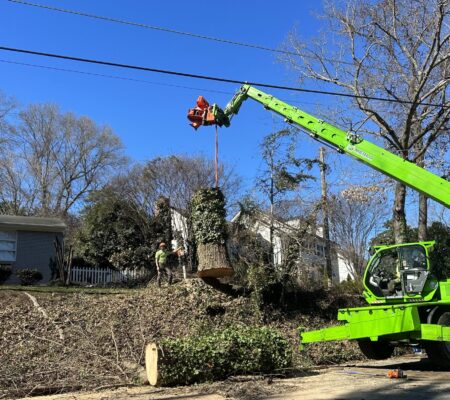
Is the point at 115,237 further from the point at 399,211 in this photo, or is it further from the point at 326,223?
the point at 399,211

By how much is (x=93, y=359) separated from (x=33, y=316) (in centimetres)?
263

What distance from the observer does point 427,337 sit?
32.6 feet

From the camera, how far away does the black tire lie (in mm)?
10297

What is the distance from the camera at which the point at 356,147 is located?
39.1 ft

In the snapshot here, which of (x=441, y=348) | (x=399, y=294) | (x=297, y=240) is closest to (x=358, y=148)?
(x=399, y=294)

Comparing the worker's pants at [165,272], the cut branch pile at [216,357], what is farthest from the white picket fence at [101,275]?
the cut branch pile at [216,357]

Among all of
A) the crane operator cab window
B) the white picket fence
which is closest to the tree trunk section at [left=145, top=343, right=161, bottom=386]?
the crane operator cab window

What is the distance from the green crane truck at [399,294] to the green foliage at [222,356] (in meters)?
1.41

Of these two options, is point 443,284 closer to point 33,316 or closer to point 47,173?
point 33,316

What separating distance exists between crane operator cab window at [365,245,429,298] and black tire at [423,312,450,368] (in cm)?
69

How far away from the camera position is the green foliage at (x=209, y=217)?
47.8 feet

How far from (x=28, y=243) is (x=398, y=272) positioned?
19.0 m

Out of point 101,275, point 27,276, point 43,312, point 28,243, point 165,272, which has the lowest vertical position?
point 43,312

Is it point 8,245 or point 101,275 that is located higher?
point 8,245
